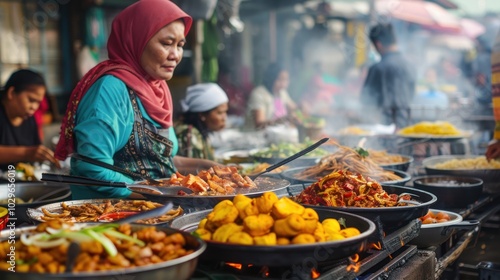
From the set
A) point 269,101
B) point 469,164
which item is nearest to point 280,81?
point 269,101

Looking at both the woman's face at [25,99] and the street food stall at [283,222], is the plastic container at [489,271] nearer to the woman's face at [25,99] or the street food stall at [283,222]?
the street food stall at [283,222]

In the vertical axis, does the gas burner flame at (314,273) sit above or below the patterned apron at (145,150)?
below

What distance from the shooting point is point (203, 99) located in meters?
5.14

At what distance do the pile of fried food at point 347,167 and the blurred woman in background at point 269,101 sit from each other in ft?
15.5

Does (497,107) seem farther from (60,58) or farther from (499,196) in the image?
(60,58)

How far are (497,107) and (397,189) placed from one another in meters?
2.46

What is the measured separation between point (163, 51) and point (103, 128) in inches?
23.2

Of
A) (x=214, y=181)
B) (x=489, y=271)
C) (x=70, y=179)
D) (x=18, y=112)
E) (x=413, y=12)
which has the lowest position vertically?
(x=489, y=271)

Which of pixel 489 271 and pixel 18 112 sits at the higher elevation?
pixel 18 112

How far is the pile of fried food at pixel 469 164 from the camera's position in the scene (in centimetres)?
460

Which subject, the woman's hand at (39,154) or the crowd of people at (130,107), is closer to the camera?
the crowd of people at (130,107)

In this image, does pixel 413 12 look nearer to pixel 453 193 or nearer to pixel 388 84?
pixel 388 84

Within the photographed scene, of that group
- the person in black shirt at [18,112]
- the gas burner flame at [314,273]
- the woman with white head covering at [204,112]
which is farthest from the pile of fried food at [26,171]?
the gas burner flame at [314,273]

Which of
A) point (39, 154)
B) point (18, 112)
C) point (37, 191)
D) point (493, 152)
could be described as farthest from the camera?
point (18, 112)
